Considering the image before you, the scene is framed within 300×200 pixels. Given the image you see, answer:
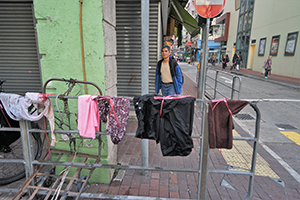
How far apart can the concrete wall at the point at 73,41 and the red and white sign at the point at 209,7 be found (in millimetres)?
1964

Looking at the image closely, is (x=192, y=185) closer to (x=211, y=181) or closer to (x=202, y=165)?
(x=211, y=181)

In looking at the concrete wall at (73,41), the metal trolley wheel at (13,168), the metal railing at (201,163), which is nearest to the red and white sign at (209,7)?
the concrete wall at (73,41)

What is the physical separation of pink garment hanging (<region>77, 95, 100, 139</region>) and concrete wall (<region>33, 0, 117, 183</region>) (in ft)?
1.68

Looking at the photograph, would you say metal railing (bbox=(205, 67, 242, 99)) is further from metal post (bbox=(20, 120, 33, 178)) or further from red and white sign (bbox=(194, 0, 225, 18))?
metal post (bbox=(20, 120, 33, 178))

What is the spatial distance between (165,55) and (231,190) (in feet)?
10.8

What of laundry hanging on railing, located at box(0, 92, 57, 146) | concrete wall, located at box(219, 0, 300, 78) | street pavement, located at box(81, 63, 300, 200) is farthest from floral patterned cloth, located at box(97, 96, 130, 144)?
concrete wall, located at box(219, 0, 300, 78)

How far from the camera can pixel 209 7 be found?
3906 millimetres

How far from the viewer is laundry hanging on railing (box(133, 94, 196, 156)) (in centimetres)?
223

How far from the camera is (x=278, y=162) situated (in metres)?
3.88

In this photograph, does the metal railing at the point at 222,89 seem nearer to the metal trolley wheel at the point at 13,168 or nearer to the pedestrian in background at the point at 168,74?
the pedestrian in background at the point at 168,74

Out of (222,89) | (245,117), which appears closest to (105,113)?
(245,117)

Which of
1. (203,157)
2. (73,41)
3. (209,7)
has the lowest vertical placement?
(203,157)

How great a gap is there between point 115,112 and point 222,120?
Answer: 132 cm

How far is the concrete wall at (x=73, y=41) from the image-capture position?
Result: 8.84 ft
